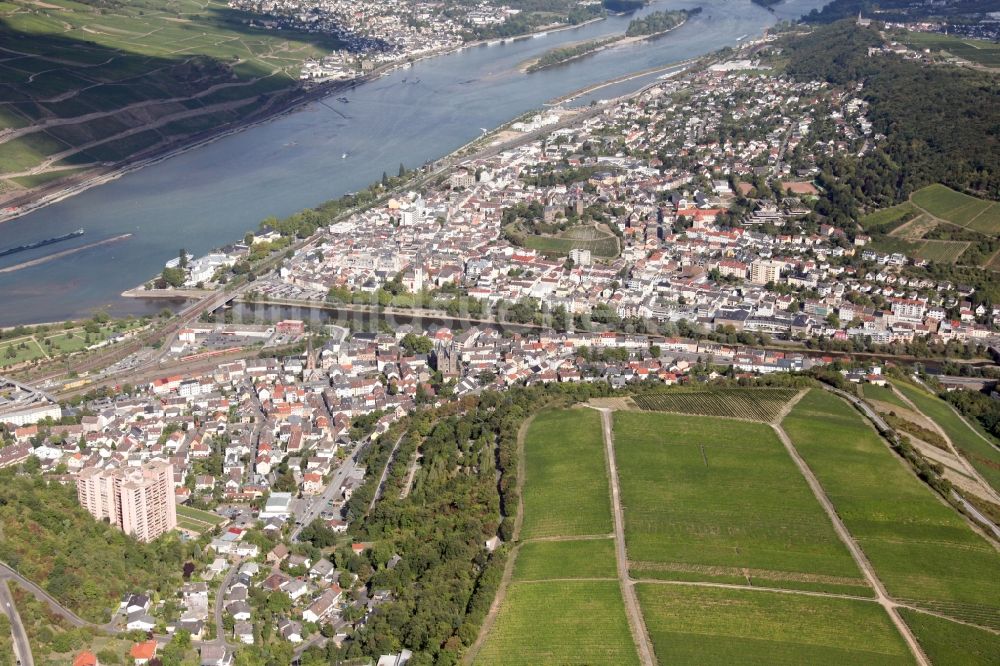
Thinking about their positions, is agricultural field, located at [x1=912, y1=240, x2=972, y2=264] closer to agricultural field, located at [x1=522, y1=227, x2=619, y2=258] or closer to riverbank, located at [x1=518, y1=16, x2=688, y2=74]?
agricultural field, located at [x1=522, y1=227, x2=619, y2=258]

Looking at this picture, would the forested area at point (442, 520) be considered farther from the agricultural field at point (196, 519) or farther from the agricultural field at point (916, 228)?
the agricultural field at point (916, 228)

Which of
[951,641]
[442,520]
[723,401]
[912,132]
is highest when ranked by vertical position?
[912,132]

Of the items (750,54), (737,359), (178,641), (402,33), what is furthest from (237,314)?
(402,33)

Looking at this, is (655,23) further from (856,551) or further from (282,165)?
(856,551)

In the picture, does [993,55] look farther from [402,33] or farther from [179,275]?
[179,275]

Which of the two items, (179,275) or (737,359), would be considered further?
(179,275)

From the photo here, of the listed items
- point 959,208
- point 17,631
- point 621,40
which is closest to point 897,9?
point 621,40
